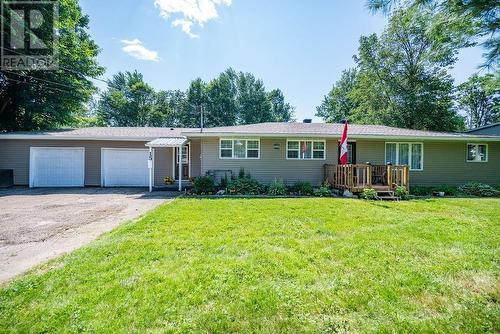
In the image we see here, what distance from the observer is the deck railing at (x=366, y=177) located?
1011 cm

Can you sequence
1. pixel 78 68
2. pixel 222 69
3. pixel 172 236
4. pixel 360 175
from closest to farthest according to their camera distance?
1. pixel 172 236
2. pixel 360 175
3. pixel 78 68
4. pixel 222 69

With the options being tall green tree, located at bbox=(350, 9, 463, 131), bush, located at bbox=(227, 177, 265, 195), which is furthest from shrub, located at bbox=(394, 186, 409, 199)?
tall green tree, located at bbox=(350, 9, 463, 131)

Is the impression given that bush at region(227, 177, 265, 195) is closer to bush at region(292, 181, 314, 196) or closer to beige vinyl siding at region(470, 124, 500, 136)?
bush at region(292, 181, 314, 196)

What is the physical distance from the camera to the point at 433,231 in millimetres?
5141

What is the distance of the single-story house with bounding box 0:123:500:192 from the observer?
1190cm

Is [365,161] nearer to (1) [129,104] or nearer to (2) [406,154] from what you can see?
(2) [406,154]

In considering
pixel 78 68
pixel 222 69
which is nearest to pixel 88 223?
pixel 78 68

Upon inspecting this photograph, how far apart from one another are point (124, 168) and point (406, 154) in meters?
15.0

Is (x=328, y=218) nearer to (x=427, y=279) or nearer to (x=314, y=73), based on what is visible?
(x=427, y=279)

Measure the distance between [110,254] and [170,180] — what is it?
9.45m

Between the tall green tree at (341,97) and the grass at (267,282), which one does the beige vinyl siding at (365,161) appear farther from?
the tall green tree at (341,97)

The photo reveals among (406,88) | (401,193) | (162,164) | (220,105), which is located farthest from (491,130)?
(220,105)

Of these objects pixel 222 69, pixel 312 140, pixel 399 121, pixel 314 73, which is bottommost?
pixel 312 140

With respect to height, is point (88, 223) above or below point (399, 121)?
below
